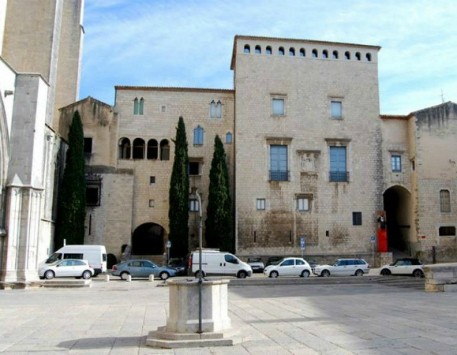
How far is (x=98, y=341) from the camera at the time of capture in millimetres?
8336

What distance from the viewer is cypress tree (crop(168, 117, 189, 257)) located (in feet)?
113

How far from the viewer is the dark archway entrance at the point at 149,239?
3809cm

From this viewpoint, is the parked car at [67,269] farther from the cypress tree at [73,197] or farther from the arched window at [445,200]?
the arched window at [445,200]

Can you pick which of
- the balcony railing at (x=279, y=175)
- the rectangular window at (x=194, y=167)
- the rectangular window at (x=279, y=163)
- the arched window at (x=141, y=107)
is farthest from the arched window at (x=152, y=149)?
the balcony railing at (x=279, y=175)

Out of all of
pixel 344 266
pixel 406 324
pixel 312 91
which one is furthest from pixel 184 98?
pixel 406 324

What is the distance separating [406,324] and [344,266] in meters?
19.9

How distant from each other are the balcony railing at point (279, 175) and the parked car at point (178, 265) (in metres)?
9.68

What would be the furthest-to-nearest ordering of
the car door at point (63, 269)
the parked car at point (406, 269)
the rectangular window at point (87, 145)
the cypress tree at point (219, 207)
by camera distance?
the rectangular window at point (87, 145), the cypress tree at point (219, 207), the parked car at point (406, 269), the car door at point (63, 269)

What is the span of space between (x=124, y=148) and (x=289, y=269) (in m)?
17.1

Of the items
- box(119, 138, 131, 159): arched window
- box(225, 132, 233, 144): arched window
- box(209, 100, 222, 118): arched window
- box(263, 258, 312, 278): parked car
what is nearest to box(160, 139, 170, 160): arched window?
box(119, 138, 131, 159): arched window

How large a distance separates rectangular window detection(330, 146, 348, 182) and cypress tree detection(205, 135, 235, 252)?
8.61m

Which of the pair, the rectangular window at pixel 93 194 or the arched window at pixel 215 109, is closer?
the rectangular window at pixel 93 194

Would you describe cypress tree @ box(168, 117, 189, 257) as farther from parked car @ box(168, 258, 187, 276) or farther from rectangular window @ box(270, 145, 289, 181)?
rectangular window @ box(270, 145, 289, 181)

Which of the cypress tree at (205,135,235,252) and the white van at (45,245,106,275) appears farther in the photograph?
the cypress tree at (205,135,235,252)
